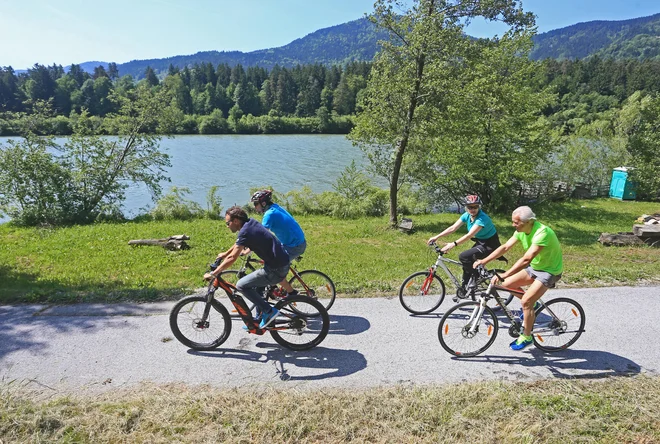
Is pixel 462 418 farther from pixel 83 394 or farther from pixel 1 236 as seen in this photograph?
pixel 1 236

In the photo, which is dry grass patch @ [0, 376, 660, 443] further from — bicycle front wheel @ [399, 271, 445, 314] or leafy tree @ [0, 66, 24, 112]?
leafy tree @ [0, 66, 24, 112]

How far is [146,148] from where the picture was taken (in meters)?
20.0

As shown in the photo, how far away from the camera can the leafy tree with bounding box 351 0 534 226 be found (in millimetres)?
12680

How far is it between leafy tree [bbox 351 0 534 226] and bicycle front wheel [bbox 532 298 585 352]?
9.68 m

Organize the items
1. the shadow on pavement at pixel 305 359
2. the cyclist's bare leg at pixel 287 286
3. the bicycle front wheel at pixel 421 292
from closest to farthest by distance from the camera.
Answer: the shadow on pavement at pixel 305 359, the cyclist's bare leg at pixel 287 286, the bicycle front wheel at pixel 421 292

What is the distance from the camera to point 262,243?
4941 mm

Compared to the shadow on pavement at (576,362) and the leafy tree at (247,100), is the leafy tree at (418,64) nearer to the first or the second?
the shadow on pavement at (576,362)

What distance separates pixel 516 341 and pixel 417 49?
413 inches

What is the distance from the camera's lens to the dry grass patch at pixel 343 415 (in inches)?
143

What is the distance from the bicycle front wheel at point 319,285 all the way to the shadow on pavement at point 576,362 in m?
2.33

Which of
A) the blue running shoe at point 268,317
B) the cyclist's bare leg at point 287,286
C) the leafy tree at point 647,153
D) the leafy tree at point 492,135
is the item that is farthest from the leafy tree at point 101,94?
the blue running shoe at point 268,317

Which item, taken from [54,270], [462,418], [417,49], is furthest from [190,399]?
[417,49]

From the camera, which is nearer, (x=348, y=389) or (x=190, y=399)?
(x=190, y=399)

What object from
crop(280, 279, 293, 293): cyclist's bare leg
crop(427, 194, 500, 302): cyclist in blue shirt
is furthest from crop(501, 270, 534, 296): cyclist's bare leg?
crop(280, 279, 293, 293): cyclist's bare leg
